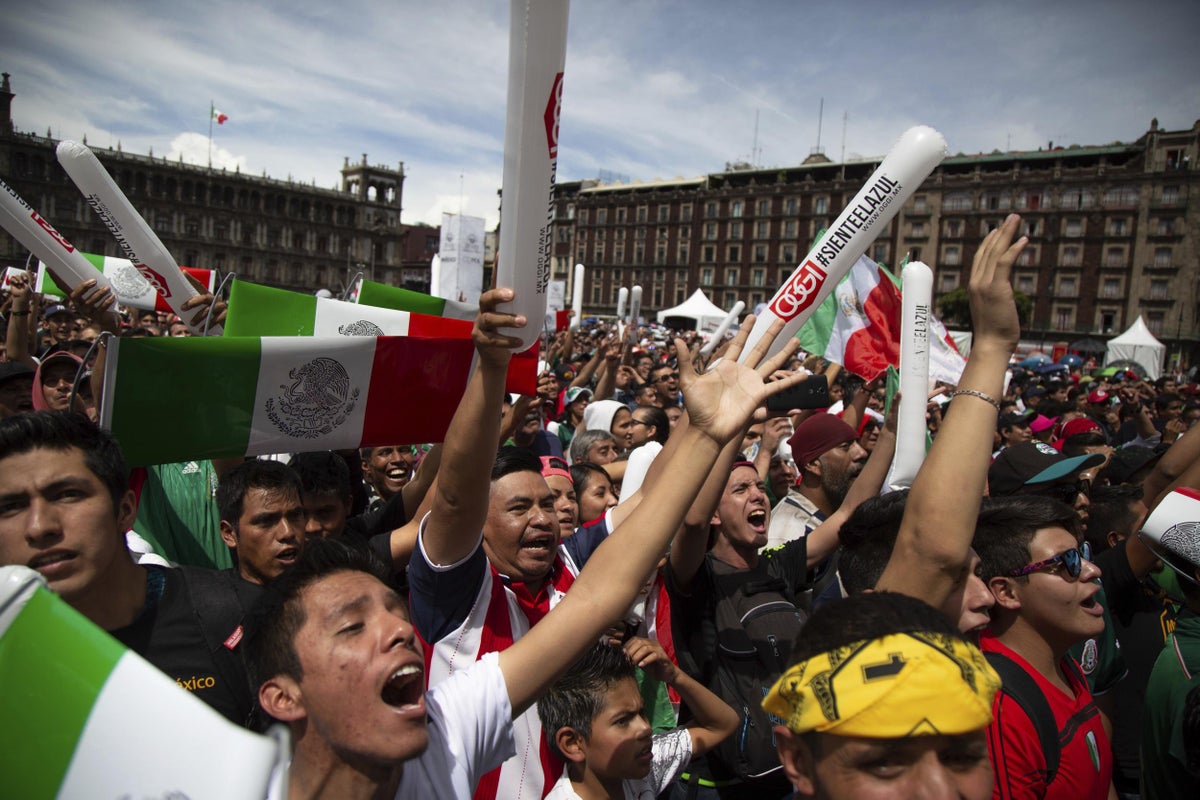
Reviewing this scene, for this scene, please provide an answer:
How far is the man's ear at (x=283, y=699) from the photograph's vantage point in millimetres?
1413

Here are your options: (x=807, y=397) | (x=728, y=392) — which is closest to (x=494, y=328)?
(x=728, y=392)

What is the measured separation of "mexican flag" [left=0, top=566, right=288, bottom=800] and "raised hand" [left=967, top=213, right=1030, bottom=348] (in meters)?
1.78

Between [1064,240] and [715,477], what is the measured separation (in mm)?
69860

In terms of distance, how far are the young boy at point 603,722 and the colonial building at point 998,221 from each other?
5152 centimetres

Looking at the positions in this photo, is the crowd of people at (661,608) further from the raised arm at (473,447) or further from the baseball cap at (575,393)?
the baseball cap at (575,393)

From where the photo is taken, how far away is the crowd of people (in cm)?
138

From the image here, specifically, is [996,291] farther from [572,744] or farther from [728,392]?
[572,744]

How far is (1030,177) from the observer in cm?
6119

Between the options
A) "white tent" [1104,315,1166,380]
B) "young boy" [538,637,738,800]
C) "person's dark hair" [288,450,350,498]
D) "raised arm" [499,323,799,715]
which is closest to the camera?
"raised arm" [499,323,799,715]

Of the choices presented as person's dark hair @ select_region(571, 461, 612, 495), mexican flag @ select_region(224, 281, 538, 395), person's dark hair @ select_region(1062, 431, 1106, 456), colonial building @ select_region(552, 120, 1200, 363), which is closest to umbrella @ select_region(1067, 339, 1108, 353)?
colonial building @ select_region(552, 120, 1200, 363)

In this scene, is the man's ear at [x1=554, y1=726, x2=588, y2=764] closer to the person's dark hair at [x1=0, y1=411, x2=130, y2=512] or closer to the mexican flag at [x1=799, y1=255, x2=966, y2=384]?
the person's dark hair at [x1=0, y1=411, x2=130, y2=512]

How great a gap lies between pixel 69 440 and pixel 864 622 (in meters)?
1.86

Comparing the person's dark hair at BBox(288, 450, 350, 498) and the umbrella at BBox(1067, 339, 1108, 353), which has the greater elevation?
the umbrella at BBox(1067, 339, 1108, 353)

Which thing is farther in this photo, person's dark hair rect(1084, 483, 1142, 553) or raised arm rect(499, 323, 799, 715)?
person's dark hair rect(1084, 483, 1142, 553)
